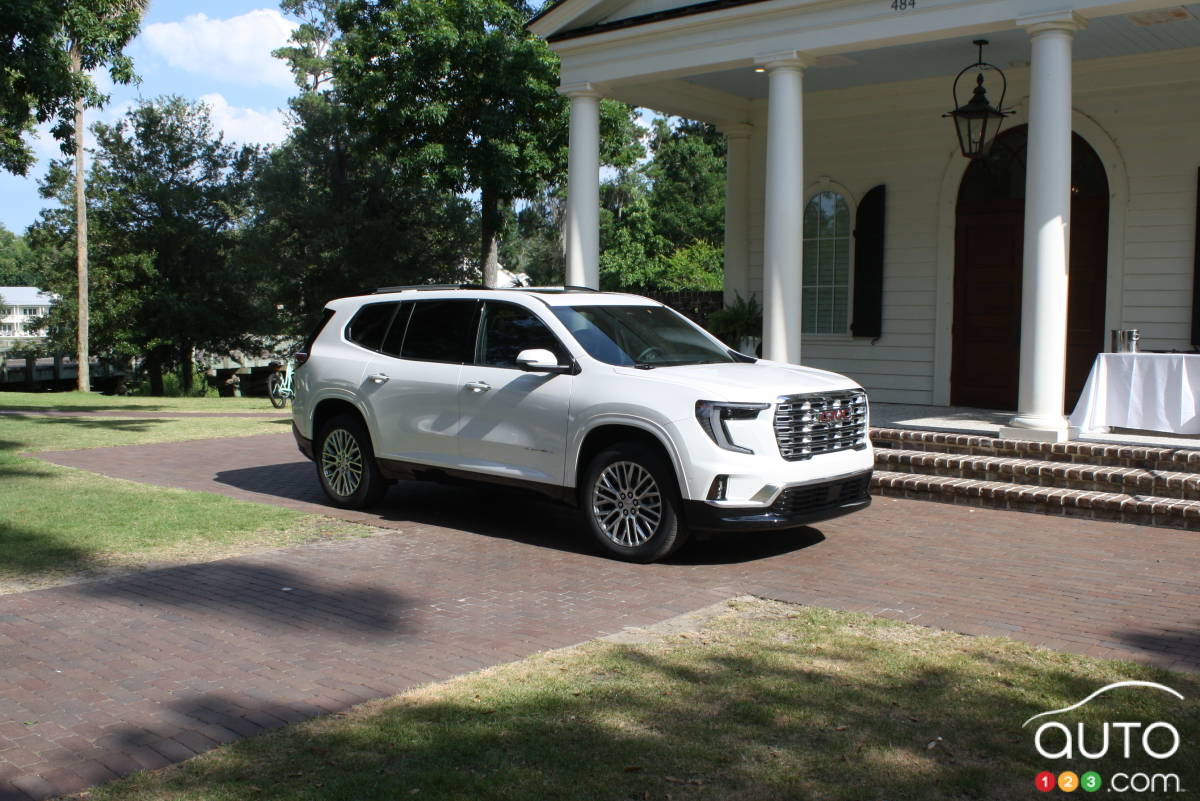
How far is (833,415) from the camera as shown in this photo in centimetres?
768

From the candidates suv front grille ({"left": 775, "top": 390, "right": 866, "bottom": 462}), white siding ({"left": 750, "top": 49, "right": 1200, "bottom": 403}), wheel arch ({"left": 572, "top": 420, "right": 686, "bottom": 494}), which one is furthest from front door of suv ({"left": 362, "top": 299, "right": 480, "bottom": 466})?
white siding ({"left": 750, "top": 49, "right": 1200, "bottom": 403})

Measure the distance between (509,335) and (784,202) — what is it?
15.5 feet

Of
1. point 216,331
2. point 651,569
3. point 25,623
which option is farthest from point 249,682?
point 216,331

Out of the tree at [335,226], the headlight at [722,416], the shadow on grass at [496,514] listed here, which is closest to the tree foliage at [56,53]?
the shadow on grass at [496,514]

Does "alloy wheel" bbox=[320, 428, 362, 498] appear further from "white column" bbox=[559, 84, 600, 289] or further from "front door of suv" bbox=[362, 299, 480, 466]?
"white column" bbox=[559, 84, 600, 289]

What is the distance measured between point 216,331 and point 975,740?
37.3m

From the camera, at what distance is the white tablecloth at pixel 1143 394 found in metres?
9.63

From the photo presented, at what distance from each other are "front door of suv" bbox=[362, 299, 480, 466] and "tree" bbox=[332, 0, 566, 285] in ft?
51.8

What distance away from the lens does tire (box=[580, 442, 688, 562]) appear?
24.0ft

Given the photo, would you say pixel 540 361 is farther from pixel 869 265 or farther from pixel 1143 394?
pixel 869 265

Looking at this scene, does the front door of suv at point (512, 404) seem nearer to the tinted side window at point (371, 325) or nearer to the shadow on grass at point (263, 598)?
the tinted side window at point (371, 325)

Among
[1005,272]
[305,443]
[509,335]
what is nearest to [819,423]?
[509,335]

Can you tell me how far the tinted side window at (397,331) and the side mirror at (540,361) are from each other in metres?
1.59

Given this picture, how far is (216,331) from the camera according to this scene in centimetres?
3819
